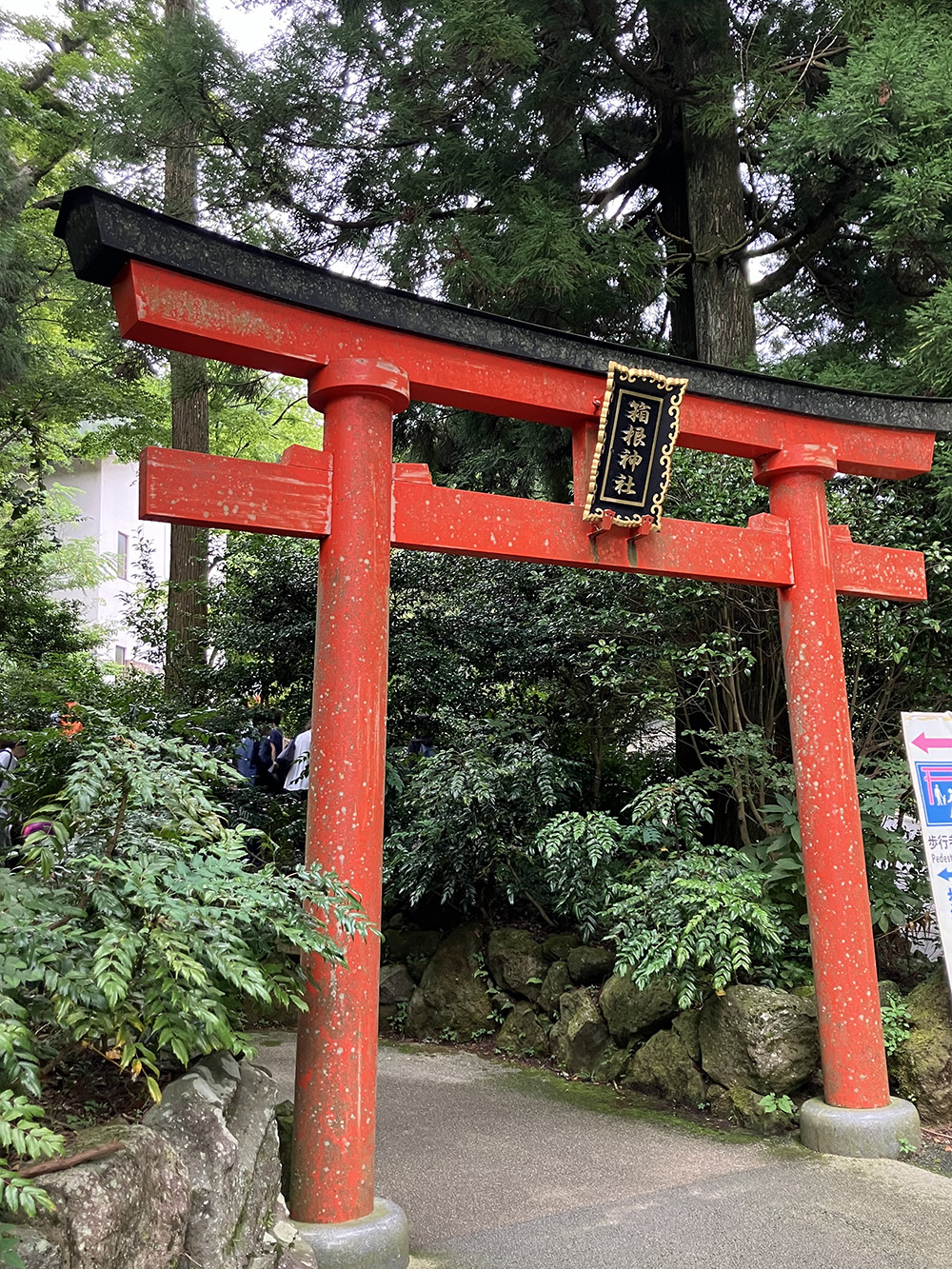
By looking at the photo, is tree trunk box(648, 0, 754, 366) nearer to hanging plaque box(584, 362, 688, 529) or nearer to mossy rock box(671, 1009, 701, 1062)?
hanging plaque box(584, 362, 688, 529)

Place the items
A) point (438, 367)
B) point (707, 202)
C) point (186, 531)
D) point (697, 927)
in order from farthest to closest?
1. point (186, 531)
2. point (707, 202)
3. point (697, 927)
4. point (438, 367)

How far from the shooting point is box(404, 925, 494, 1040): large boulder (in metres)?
6.52

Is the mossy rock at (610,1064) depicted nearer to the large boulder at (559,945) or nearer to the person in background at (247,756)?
the large boulder at (559,945)

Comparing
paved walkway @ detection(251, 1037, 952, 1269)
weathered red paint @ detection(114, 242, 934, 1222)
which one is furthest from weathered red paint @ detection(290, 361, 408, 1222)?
paved walkway @ detection(251, 1037, 952, 1269)

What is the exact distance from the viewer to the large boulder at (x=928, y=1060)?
4.88m

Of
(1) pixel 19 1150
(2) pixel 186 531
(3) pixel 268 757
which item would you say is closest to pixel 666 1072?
(1) pixel 19 1150

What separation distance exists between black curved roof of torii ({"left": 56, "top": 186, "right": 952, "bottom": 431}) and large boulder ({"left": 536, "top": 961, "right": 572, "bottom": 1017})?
3831 millimetres

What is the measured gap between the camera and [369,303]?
3.94 meters

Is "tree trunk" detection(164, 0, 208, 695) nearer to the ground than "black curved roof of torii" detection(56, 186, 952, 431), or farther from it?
farther from it

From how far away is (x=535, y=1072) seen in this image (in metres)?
5.83

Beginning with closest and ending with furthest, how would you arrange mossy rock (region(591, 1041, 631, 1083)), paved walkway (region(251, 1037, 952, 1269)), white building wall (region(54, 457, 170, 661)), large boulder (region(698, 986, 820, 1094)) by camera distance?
paved walkway (region(251, 1037, 952, 1269))
large boulder (region(698, 986, 820, 1094))
mossy rock (region(591, 1041, 631, 1083))
white building wall (region(54, 457, 170, 661))

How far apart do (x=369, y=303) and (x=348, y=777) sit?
200 centimetres

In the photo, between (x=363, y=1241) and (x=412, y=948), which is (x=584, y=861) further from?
(x=363, y=1241)

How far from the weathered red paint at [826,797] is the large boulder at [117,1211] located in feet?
11.1
